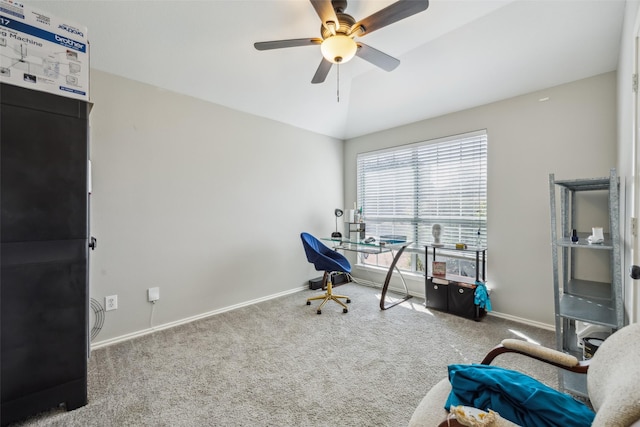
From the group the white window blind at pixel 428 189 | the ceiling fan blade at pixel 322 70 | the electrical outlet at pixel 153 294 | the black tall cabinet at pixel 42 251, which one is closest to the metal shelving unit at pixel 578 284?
the white window blind at pixel 428 189

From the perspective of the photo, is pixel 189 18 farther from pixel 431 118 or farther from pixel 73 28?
pixel 431 118

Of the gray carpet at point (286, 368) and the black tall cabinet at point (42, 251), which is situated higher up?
the black tall cabinet at point (42, 251)

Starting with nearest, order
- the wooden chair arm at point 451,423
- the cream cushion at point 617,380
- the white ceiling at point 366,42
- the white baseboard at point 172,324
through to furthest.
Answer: the cream cushion at point 617,380 → the wooden chair arm at point 451,423 → the white ceiling at point 366,42 → the white baseboard at point 172,324

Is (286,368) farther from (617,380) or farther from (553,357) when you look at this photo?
(617,380)

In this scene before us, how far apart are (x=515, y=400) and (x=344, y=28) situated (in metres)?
2.26

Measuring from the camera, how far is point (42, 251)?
160 cm

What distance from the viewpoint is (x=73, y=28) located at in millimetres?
1671

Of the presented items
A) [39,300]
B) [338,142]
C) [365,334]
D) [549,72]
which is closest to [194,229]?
[39,300]

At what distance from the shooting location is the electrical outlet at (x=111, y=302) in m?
2.50

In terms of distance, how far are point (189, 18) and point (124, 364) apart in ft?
9.31

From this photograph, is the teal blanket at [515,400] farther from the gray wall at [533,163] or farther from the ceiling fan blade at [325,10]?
the gray wall at [533,163]

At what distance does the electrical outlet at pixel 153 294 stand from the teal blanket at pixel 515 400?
276 centimetres

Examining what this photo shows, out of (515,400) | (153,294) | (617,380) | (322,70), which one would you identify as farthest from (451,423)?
(153,294)

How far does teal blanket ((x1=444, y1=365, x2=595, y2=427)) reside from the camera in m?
0.94
